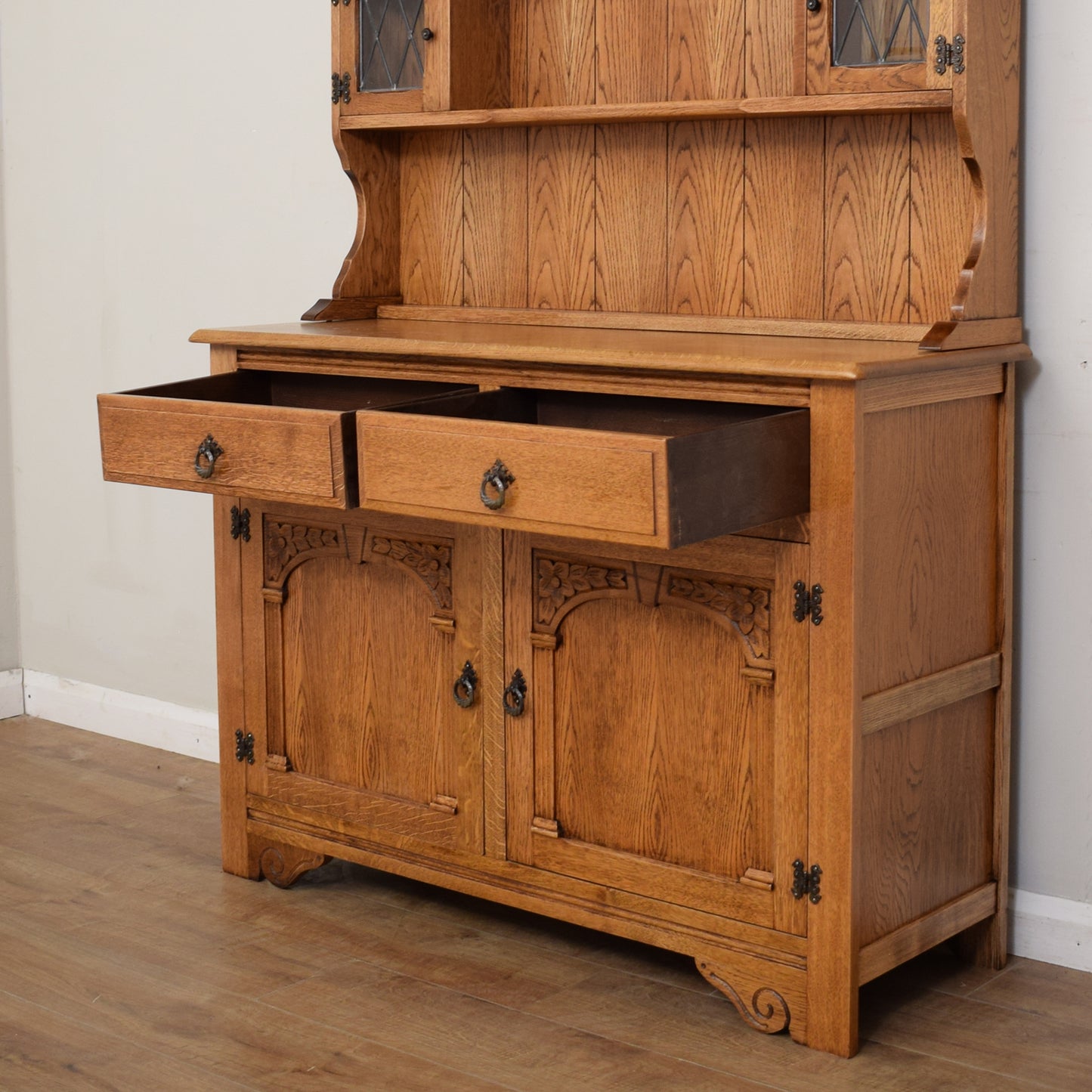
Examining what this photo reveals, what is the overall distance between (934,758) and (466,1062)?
0.85 metres

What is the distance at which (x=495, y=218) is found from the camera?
3.09 meters

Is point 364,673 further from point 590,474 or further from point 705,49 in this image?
point 705,49

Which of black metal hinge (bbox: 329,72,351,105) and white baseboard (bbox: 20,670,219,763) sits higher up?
black metal hinge (bbox: 329,72,351,105)

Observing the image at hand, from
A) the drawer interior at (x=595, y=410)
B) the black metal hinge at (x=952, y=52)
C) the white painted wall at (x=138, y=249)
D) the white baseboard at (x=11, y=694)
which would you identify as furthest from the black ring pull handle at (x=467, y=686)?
the white baseboard at (x=11, y=694)

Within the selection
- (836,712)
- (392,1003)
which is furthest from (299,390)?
(836,712)

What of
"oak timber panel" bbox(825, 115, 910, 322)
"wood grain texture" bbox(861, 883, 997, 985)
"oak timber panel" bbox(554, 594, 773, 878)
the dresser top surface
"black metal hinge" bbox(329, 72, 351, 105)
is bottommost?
"wood grain texture" bbox(861, 883, 997, 985)

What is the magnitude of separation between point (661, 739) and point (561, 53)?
132 cm

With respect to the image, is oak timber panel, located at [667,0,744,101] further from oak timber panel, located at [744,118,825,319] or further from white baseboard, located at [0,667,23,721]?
white baseboard, located at [0,667,23,721]

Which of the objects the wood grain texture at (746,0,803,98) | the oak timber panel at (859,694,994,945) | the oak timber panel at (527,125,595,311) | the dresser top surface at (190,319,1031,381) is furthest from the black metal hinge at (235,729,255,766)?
the wood grain texture at (746,0,803,98)

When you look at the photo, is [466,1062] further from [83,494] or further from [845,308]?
[83,494]

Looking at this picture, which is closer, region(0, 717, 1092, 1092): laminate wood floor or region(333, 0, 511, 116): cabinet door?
region(0, 717, 1092, 1092): laminate wood floor

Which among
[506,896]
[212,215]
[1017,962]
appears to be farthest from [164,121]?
[1017,962]

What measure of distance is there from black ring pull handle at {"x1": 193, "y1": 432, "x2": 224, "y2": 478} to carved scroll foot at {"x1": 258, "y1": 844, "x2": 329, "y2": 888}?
2.67 ft

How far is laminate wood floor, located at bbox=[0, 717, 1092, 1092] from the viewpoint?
229cm
